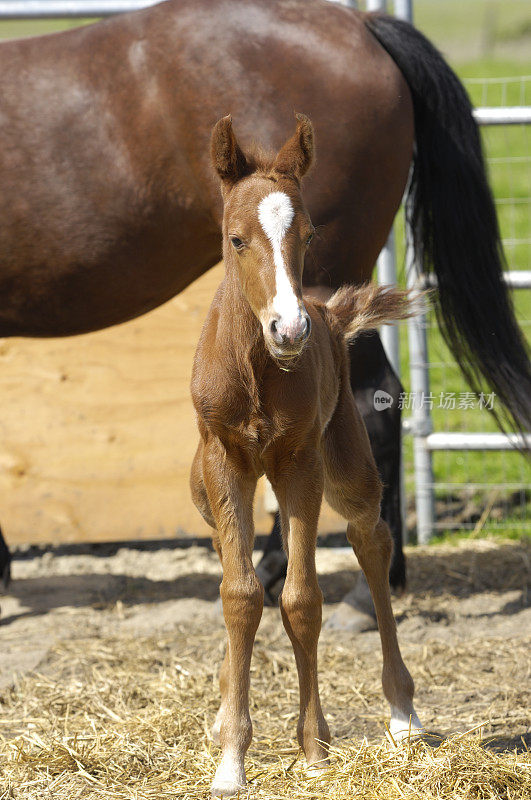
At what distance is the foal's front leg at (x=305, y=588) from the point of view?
88.1 inches

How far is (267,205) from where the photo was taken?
79.4 inches

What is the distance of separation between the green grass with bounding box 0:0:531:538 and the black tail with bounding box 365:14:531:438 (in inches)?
7.4

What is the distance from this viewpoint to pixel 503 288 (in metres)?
3.57

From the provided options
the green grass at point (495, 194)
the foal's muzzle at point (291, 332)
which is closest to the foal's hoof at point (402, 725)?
the foal's muzzle at point (291, 332)

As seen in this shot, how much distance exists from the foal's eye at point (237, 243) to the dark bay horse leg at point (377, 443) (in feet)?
4.34

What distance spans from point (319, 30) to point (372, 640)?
2.24m

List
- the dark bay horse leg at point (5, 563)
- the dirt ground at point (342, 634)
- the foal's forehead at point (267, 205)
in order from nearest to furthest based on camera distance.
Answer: the foal's forehead at point (267, 205) < the dirt ground at point (342, 634) < the dark bay horse leg at point (5, 563)

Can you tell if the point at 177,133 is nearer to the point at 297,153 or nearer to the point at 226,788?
the point at 297,153

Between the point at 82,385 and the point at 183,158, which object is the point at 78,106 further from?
the point at 82,385

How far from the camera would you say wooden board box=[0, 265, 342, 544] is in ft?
14.7

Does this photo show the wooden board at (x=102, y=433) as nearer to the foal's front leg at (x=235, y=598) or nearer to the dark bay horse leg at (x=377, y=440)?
the dark bay horse leg at (x=377, y=440)

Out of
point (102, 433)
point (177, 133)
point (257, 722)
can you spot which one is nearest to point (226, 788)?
point (257, 722)

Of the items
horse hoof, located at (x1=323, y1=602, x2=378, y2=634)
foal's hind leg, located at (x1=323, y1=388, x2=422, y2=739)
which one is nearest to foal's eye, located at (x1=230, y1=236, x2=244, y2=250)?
foal's hind leg, located at (x1=323, y1=388, x2=422, y2=739)

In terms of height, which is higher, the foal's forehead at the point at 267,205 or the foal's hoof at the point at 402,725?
the foal's forehead at the point at 267,205
